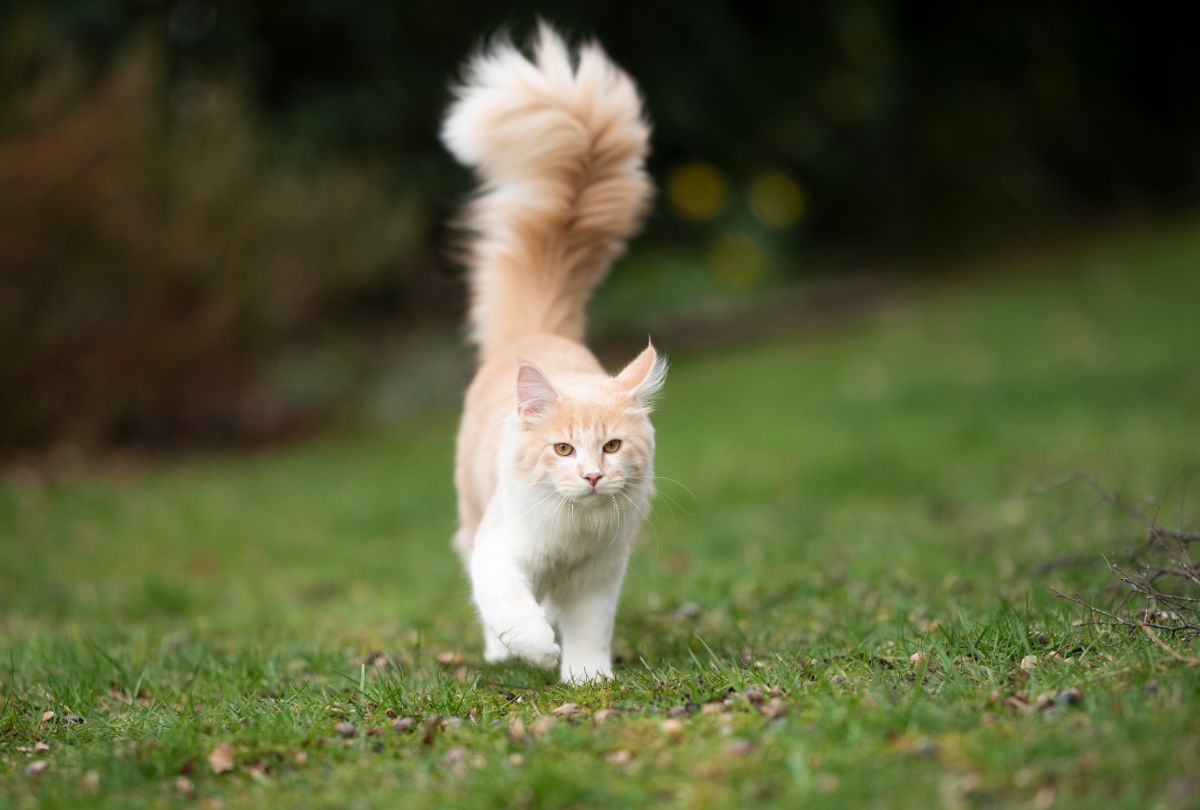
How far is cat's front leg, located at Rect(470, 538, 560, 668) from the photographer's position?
3.97 meters

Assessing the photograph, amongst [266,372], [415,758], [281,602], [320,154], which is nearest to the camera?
[415,758]

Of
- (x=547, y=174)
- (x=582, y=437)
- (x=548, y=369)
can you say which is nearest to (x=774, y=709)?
(x=582, y=437)

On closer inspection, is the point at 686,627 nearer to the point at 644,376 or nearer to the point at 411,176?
the point at 644,376

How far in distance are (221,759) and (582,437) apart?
1472 millimetres

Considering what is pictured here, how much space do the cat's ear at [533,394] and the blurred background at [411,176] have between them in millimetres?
2469

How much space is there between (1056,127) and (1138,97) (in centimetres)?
304

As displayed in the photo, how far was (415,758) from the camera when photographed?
11.1ft

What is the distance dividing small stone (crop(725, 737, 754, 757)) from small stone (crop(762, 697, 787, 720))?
0.21 meters

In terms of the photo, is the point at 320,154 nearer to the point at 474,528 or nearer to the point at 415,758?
the point at 474,528

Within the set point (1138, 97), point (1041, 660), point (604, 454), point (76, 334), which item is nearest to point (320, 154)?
point (76, 334)

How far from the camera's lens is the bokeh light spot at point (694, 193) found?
729 inches

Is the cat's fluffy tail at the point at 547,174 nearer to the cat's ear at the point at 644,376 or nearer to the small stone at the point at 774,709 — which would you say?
the cat's ear at the point at 644,376

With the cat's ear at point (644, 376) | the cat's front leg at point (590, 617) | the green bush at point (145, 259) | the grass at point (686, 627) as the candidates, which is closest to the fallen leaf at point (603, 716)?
the grass at point (686, 627)

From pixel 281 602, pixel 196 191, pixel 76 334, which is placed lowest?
pixel 281 602
